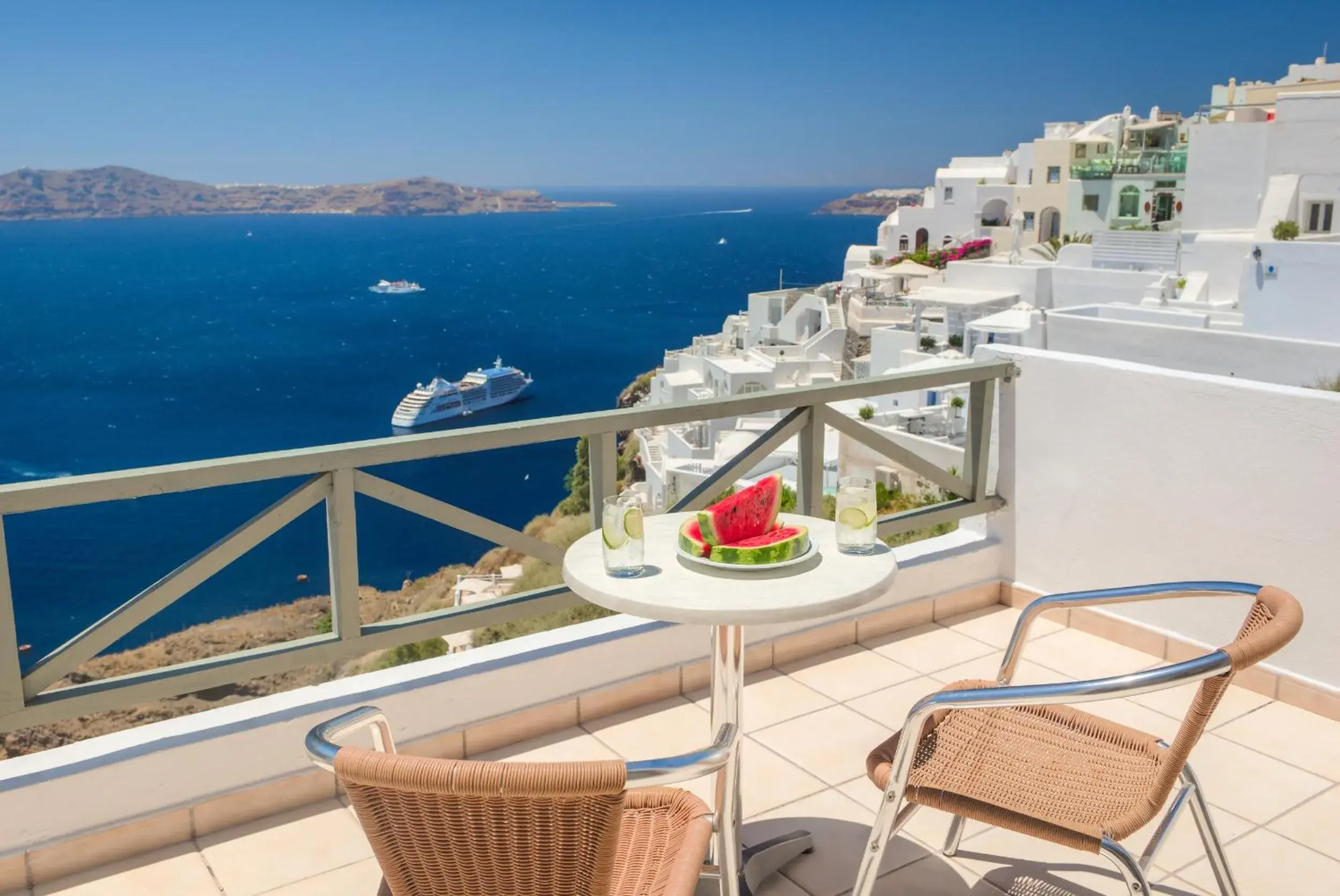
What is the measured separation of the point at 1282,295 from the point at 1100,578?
60.0 feet

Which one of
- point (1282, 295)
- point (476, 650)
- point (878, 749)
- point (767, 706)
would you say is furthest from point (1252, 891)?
point (1282, 295)

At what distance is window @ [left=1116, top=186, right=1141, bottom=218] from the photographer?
46688 mm

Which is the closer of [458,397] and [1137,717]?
[1137,717]

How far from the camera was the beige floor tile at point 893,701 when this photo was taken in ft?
11.2

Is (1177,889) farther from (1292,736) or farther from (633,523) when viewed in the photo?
(633,523)

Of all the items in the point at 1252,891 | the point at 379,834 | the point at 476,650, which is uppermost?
the point at 379,834

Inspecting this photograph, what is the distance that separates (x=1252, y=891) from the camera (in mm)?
2514

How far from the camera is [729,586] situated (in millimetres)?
2176

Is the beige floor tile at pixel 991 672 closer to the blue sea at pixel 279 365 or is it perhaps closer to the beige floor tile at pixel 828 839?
the beige floor tile at pixel 828 839

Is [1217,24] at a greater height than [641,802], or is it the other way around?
[1217,24]

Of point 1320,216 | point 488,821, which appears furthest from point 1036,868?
point 1320,216

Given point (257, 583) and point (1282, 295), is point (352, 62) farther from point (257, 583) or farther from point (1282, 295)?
point (1282, 295)

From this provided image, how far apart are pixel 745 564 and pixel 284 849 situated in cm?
139

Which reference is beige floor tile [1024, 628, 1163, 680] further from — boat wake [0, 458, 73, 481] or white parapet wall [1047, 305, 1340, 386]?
boat wake [0, 458, 73, 481]
